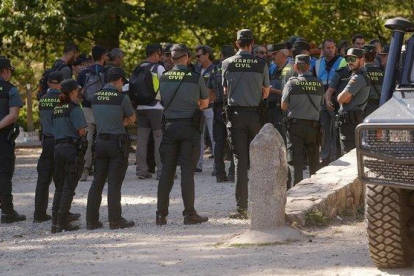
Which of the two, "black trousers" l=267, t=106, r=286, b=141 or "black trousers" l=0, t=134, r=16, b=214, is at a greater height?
"black trousers" l=267, t=106, r=286, b=141

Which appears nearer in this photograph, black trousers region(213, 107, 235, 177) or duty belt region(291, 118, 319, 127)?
duty belt region(291, 118, 319, 127)

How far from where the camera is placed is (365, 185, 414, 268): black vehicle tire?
9.23 metres

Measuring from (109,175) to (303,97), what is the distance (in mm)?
2719

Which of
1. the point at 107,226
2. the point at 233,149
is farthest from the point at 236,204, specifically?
the point at 107,226

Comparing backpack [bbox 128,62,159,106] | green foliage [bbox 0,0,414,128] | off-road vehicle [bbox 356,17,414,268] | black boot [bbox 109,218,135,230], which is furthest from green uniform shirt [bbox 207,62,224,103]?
green foliage [bbox 0,0,414,128]

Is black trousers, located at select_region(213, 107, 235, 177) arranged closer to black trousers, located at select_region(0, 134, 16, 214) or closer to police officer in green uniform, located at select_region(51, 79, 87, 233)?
black trousers, located at select_region(0, 134, 16, 214)

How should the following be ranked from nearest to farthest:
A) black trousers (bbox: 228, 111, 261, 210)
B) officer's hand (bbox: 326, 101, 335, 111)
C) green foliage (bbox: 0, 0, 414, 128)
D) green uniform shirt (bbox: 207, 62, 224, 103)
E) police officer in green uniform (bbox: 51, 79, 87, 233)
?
police officer in green uniform (bbox: 51, 79, 87, 233) < black trousers (bbox: 228, 111, 261, 210) < green uniform shirt (bbox: 207, 62, 224, 103) < officer's hand (bbox: 326, 101, 335, 111) < green foliage (bbox: 0, 0, 414, 128)

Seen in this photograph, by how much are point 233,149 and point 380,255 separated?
412 centimetres

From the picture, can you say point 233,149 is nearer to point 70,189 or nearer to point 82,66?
point 70,189

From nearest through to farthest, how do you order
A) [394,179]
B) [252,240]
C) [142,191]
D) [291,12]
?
1. [394,179]
2. [252,240]
3. [142,191]
4. [291,12]

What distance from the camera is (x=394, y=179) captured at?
29.2 ft

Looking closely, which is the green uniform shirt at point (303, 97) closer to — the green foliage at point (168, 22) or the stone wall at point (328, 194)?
the stone wall at point (328, 194)

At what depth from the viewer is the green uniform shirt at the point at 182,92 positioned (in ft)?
41.5

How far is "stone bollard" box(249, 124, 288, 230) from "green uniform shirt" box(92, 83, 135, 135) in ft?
6.81
